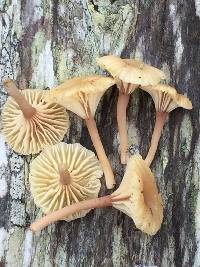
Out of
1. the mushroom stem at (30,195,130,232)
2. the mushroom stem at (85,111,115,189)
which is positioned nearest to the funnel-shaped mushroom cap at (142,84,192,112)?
the mushroom stem at (85,111,115,189)

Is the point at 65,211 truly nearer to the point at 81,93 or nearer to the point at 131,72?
the point at 81,93

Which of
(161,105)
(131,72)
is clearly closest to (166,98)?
(161,105)

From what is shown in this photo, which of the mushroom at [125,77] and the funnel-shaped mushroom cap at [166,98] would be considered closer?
the mushroom at [125,77]

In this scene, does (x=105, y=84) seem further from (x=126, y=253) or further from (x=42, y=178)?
(x=126, y=253)

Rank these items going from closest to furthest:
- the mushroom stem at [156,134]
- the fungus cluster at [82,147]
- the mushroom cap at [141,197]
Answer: the mushroom cap at [141,197], the fungus cluster at [82,147], the mushroom stem at [156,134]

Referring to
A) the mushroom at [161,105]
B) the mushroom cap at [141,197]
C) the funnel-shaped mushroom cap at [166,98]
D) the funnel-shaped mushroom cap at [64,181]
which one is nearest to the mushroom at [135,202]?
the mushroom cap at [141,197]

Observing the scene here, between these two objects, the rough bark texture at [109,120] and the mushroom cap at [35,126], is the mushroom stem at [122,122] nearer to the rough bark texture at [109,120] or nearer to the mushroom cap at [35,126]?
the rough bark texture at [109,120]

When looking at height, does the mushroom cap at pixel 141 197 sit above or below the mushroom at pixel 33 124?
below
